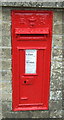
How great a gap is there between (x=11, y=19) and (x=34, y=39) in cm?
52

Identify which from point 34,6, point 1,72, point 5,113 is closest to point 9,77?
point 1,72

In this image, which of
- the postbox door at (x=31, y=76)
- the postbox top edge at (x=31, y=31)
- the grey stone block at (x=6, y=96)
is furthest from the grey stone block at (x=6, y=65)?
the postbox top edge at (x=31, y=31)

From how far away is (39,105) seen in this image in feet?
14.6

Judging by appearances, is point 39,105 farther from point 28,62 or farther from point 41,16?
point 41,16

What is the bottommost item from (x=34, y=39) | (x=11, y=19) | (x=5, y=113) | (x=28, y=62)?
→ (x=5, y=113)

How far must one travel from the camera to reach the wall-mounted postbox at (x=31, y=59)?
397cm

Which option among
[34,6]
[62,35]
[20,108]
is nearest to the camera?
[34,6]

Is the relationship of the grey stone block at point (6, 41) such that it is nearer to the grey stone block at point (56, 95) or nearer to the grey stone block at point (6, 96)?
the grey stone block at point (6, 96)

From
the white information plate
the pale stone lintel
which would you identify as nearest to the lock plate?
the white information plate

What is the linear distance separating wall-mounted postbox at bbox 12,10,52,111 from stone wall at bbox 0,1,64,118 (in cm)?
8

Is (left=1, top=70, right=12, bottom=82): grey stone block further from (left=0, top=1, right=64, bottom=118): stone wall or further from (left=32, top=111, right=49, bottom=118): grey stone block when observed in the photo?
(left=32, top=111, right=49, bottom=118): grey stone block

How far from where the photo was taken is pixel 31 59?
4.15m

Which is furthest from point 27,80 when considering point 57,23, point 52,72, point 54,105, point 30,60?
point 57,23

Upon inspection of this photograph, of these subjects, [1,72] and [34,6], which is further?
[1,72]
